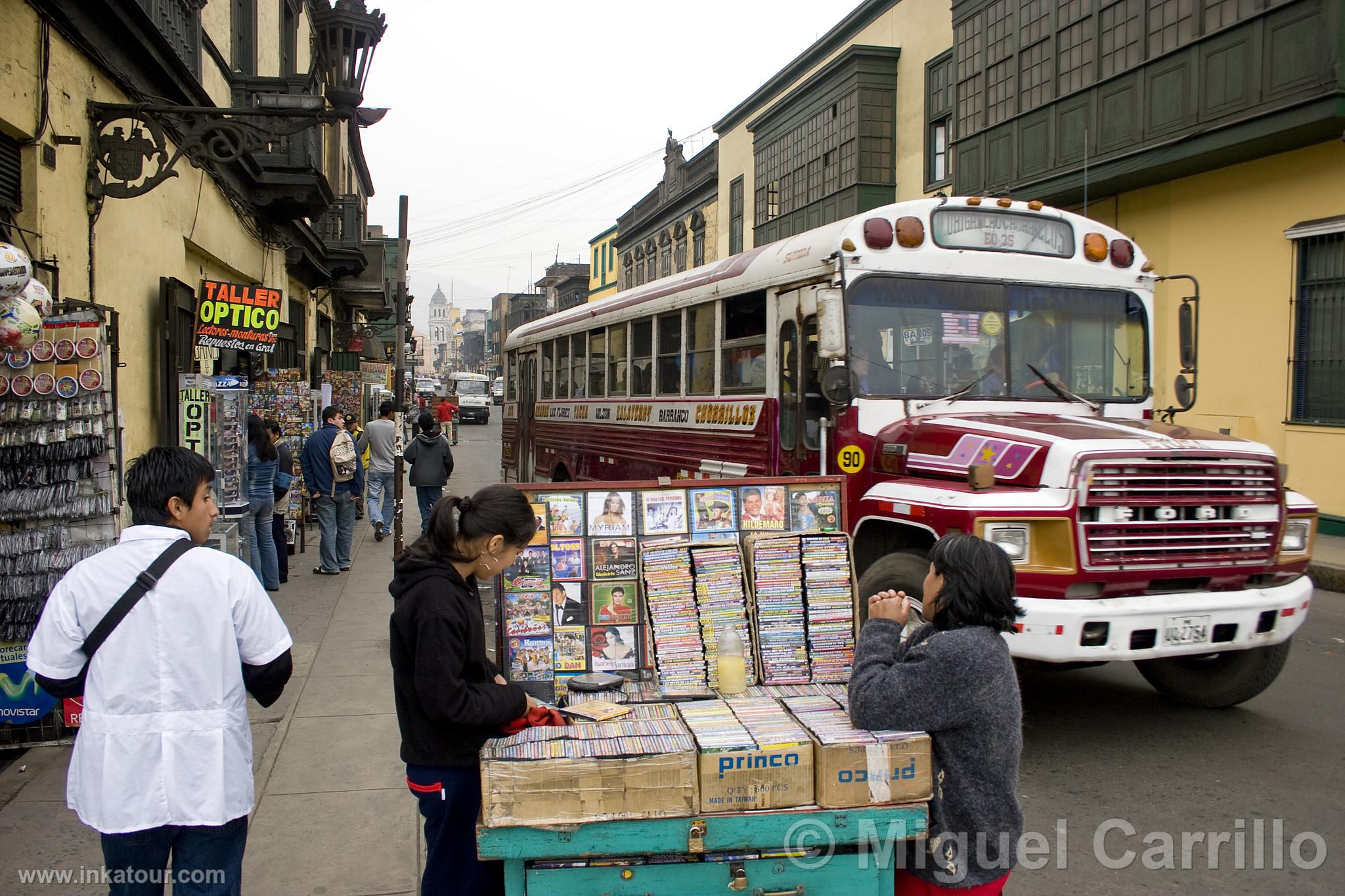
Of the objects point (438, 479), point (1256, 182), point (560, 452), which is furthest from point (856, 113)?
point (438, 479)

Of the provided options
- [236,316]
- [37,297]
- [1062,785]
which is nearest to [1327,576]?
[1062,785]

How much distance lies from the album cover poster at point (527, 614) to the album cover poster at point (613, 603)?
0.62 ft

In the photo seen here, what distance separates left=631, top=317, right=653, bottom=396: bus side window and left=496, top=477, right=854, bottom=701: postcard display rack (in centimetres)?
595

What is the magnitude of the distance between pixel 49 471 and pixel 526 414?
10.1 metres

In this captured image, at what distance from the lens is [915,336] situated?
6.49 m

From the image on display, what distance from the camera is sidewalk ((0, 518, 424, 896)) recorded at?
415 centimetres

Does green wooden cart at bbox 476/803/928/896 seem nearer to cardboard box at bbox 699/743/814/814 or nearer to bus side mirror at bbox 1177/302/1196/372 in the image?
cardboard box at bbox 699/743/814/814

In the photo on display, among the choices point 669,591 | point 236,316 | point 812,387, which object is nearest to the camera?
point 669,591

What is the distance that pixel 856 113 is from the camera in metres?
22.9

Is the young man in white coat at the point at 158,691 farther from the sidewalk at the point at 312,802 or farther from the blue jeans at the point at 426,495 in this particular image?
the blue jeans at the point at 426,495

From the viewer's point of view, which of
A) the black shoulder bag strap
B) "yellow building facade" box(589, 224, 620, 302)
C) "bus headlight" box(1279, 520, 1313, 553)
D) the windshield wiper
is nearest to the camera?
the black shoulder bag strap

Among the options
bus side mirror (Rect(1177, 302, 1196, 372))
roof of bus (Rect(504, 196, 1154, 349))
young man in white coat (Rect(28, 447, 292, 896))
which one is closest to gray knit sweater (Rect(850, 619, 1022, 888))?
young man in white coat (Rect(28, 447, 292, 896))

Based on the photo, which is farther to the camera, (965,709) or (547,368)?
(547,368)

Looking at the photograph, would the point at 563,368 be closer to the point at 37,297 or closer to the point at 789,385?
the point at 789,385
